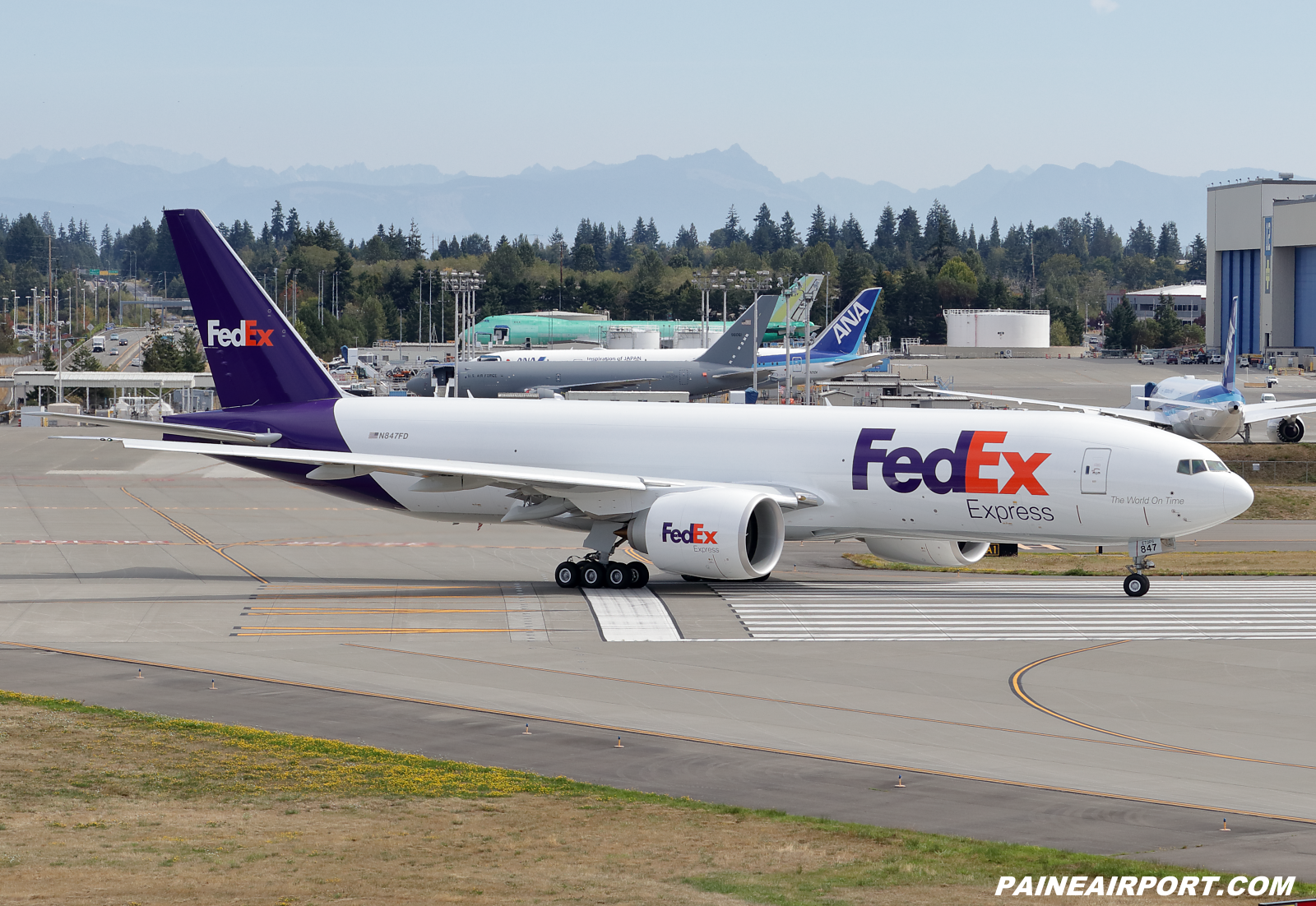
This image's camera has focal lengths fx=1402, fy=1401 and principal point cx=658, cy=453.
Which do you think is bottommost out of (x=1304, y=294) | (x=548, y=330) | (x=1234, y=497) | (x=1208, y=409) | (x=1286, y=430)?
(x=1286, y=430)

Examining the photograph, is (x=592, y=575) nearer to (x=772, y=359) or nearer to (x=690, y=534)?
(x=690, y=534)

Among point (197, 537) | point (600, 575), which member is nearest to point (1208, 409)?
point (600, 575)

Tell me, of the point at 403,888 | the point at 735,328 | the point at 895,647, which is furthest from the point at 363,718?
the point at 735,328

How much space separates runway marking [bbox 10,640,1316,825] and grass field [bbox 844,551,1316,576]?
18.9m

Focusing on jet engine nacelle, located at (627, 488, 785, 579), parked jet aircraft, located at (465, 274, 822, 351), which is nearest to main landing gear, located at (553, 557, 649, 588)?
jet engine nacelle, located at (627, 488, 785, 579)

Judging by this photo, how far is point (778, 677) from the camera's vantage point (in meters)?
24.4

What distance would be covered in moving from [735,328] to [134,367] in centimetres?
9879

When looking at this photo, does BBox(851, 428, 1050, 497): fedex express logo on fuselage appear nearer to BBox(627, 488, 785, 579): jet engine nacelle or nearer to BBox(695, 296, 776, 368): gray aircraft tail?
BBox(627, 488, 785, 579): jet engine nacelle

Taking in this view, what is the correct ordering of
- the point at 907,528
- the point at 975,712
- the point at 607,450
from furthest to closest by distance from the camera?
the point at 607,450 < the point at 907,528 < the point at 975,712

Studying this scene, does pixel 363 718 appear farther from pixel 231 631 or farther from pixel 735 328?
pixel 735 328

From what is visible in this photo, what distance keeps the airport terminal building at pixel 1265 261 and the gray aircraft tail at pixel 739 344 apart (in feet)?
306

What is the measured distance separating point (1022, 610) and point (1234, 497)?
541cm

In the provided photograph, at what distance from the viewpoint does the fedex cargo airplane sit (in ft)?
105

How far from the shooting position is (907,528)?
33531 millimetres
